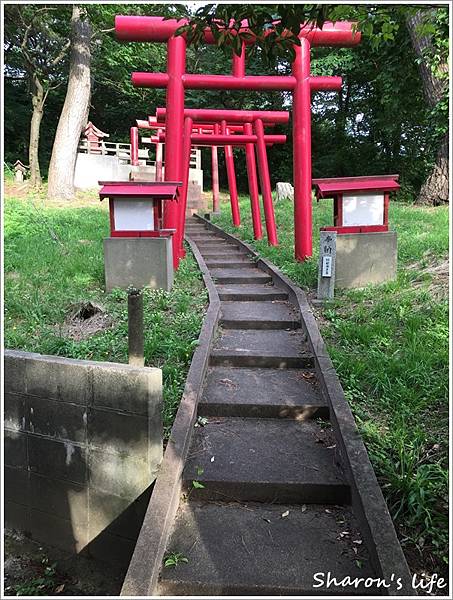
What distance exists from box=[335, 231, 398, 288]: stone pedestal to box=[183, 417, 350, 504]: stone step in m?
3.02

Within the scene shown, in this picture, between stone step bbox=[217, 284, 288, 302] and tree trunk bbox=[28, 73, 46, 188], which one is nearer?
stone step bbox=[217, 284, 288, 302]

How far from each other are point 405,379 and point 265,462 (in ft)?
4.37

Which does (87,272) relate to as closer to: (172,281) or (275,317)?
(172,281)

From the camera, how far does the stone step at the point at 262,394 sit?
3.63m

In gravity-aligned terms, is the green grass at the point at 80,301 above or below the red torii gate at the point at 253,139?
below

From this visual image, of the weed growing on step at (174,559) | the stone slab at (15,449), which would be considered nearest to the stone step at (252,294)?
the stone slab at (15,449)

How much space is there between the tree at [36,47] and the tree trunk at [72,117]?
123 cm

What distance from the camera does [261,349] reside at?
4.65 m

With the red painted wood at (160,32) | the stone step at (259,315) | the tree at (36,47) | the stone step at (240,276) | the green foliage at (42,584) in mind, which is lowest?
the green foliage at (42,584)

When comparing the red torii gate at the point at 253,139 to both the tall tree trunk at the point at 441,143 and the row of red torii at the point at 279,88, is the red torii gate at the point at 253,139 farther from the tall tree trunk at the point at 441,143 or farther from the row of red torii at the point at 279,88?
the tall tree trunk at the point at 441,143

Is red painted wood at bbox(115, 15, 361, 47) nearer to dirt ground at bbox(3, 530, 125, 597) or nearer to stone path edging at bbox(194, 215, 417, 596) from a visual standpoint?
stone path edging at bbox(194, 215, 417, 596)

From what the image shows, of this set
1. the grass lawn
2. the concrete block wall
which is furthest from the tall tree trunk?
the concrete block wall

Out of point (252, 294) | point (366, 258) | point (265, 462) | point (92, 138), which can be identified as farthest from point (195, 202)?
point (265, 462)

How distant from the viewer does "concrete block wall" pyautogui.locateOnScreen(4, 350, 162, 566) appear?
317cm
